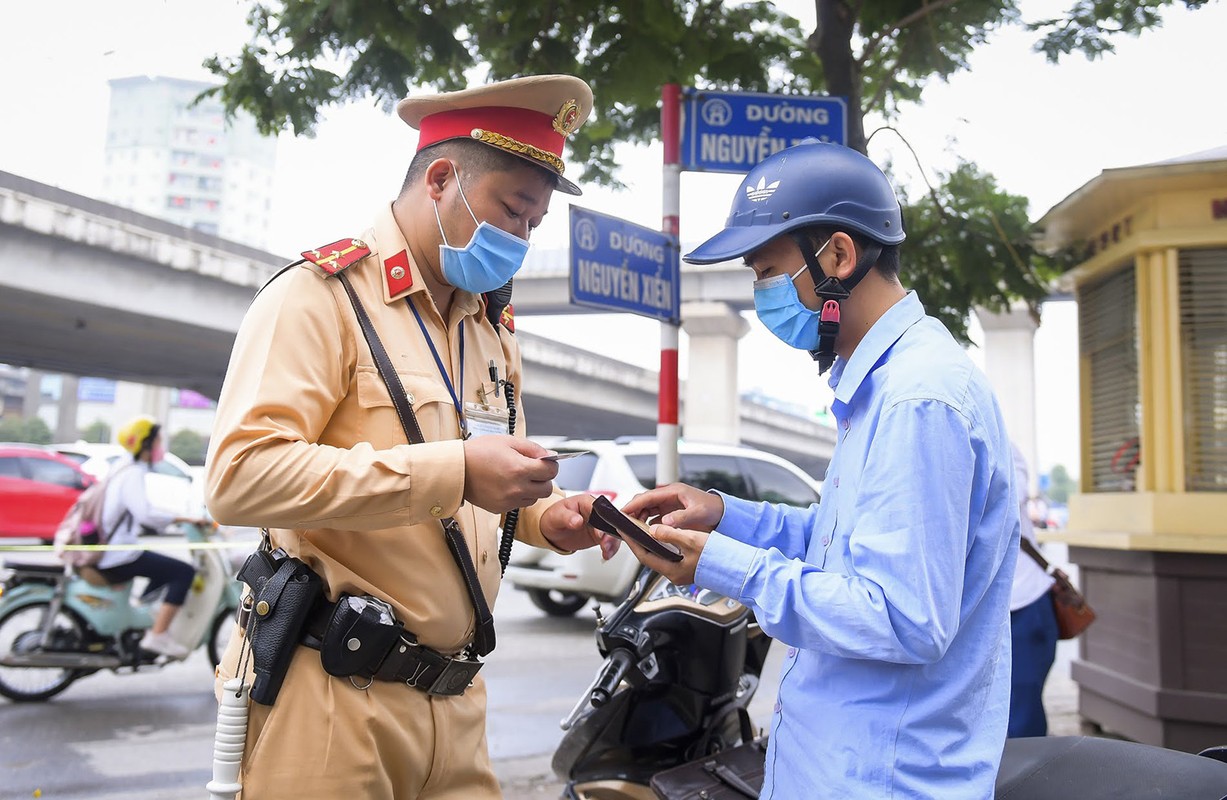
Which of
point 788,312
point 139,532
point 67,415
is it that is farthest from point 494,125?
point 67,415

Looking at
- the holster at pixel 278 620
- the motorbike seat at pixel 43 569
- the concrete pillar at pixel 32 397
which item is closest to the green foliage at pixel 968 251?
the holster at pixel 278 620

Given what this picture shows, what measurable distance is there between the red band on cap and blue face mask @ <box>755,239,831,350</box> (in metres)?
0.61

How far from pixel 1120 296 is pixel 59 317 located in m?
18.9

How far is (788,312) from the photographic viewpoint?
1.92m

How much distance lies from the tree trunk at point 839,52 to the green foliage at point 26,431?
1840 inches

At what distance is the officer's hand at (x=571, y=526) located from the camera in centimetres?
226

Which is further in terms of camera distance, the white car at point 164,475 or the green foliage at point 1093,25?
the white car at point 164,475

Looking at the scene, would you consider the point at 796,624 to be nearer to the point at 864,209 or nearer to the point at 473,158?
the point at 864,209

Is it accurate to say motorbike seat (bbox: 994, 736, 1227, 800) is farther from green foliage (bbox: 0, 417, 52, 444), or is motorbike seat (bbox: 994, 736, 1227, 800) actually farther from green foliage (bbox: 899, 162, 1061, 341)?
green foliage (bbox: 0, 417, 52, 444)

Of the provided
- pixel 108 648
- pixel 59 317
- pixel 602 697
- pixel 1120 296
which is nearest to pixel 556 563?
pixel 108 648

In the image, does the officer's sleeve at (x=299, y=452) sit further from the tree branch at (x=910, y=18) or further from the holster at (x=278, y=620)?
the tree branch at (x=910, y=18)

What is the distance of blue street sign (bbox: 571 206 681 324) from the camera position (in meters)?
4.02

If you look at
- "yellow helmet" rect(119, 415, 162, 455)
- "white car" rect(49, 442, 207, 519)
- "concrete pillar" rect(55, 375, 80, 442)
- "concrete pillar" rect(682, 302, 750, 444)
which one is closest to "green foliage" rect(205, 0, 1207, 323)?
"yellow helmet" rect(119, 415, 162, 455)

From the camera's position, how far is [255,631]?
181 cm
